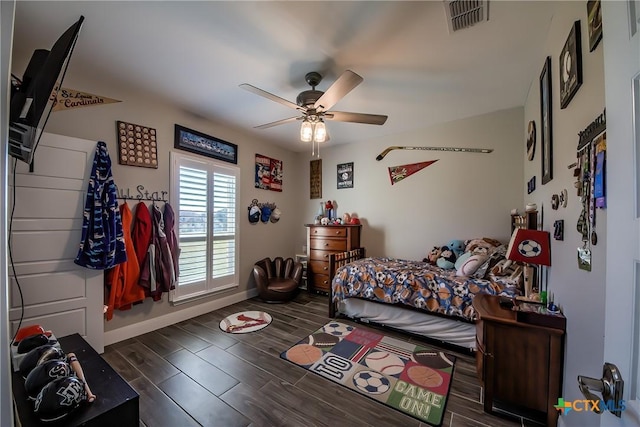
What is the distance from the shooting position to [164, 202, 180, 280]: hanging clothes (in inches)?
110

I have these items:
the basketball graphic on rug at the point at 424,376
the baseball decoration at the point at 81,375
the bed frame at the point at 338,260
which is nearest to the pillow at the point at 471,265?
the basketball graphic on rug at the point at 424,376

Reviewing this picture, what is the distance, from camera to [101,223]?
213 cm

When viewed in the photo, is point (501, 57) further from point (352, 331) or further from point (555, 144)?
point (352, 331)

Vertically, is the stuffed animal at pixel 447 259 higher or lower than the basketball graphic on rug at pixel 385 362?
higher

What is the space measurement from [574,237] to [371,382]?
1667 mm

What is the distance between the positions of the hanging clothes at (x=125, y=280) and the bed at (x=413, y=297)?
2.23 m

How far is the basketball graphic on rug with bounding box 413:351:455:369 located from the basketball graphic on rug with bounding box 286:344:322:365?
92 cm

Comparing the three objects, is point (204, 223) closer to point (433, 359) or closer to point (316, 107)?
point (316, 107)

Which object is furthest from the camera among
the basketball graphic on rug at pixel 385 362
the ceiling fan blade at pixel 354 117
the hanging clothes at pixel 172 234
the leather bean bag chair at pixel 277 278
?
the leather bean bag chair at pixel 277 278

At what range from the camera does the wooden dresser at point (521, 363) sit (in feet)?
4.61

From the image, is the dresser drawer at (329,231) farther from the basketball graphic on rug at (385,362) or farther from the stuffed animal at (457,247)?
the basketball graphic on rug at (385,362)

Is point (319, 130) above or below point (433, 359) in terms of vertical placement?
above

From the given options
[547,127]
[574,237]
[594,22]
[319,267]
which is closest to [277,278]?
[319,267]

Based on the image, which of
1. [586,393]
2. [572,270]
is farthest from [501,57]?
[586,393]
